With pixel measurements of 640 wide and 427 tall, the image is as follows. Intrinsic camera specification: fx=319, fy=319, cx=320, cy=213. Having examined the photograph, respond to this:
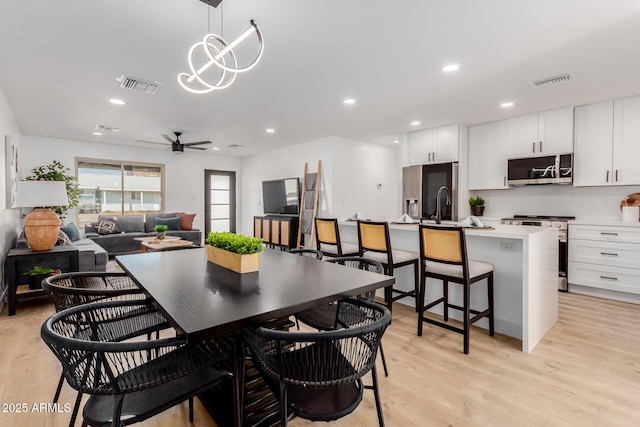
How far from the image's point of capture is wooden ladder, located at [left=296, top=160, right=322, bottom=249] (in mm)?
6191

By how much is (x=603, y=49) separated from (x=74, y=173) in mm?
8432

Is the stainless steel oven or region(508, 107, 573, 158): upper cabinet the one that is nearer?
the stainless steel oven

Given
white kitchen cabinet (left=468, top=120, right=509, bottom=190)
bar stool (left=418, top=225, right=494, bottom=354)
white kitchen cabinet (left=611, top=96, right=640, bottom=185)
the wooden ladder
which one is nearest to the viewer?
bar stool (left=418, top=225, right=494, bottom=354)

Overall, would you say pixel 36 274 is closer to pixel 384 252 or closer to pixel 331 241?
pixel 331 241

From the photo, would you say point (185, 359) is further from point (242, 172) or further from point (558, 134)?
point (242, 172)

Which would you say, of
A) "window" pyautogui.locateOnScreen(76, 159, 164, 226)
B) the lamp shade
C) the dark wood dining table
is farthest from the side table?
"window" pyautogui.locateOnScreen(76, 159, 164, 226)

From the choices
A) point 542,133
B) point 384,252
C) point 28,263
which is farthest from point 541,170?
point 28,263

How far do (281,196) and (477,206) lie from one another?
3881mm

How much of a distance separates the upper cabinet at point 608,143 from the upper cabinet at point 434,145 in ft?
5.15

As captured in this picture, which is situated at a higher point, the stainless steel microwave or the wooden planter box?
the stainless steel microwave

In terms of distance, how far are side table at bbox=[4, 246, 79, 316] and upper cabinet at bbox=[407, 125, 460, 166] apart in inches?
206

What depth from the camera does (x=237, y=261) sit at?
6.00ft

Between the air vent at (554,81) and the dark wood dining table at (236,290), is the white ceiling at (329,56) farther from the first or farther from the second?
the dark wood dining table at (236,290)

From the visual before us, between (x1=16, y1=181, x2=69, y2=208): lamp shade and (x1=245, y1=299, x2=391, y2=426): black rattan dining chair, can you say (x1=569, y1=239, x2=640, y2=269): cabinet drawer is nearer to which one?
(x1=245, y1=299, x2=391, y2=426): black rattan dining chair
